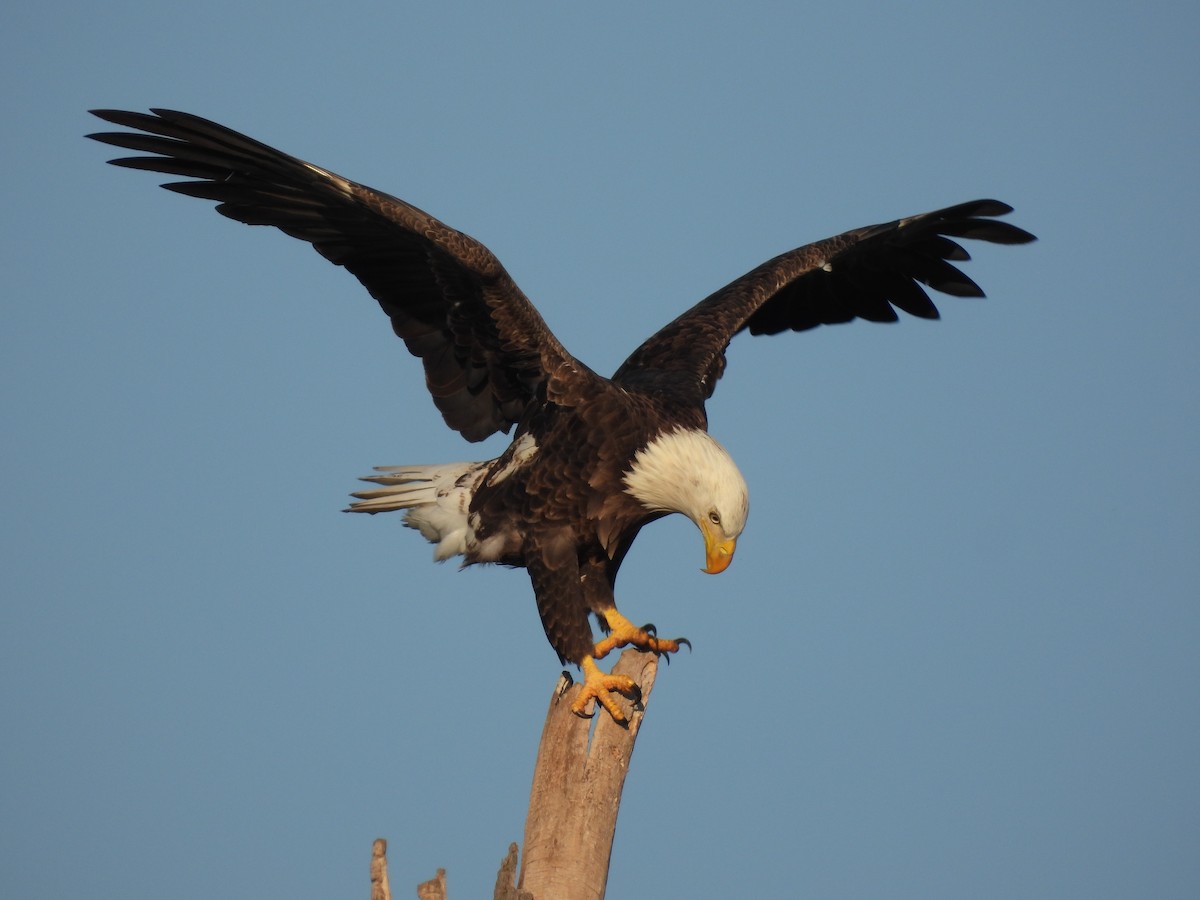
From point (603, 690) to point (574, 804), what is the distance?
0.57 m

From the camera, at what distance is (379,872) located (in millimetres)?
4758

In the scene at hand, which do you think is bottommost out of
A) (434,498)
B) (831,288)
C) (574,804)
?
(574,804)

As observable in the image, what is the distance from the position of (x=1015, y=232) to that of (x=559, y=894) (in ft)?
15.4

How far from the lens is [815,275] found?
8883 mm

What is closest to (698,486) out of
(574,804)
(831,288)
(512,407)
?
(512,407)

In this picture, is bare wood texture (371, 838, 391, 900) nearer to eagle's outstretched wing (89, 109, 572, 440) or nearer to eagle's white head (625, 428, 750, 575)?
eagle's white head (625, 428, 750, 575)

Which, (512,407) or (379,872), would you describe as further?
(512,407)

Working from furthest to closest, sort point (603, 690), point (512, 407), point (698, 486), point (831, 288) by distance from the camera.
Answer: point (831, 288) < point (512, 407) < point (698, 486) < point (603, 690)

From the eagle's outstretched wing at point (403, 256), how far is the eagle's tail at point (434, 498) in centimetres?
27

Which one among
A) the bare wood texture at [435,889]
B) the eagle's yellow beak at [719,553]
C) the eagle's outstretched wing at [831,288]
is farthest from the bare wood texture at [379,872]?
the eagle's outstretched wing at [831,288]

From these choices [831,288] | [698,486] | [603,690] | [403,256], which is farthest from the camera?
[831,288]

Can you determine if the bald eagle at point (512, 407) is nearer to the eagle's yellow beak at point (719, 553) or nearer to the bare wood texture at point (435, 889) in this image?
the eagle's yellow beak at point (719, 553)

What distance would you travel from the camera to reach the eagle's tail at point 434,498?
23.5 ft

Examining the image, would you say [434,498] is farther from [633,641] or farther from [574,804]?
[574,804]
